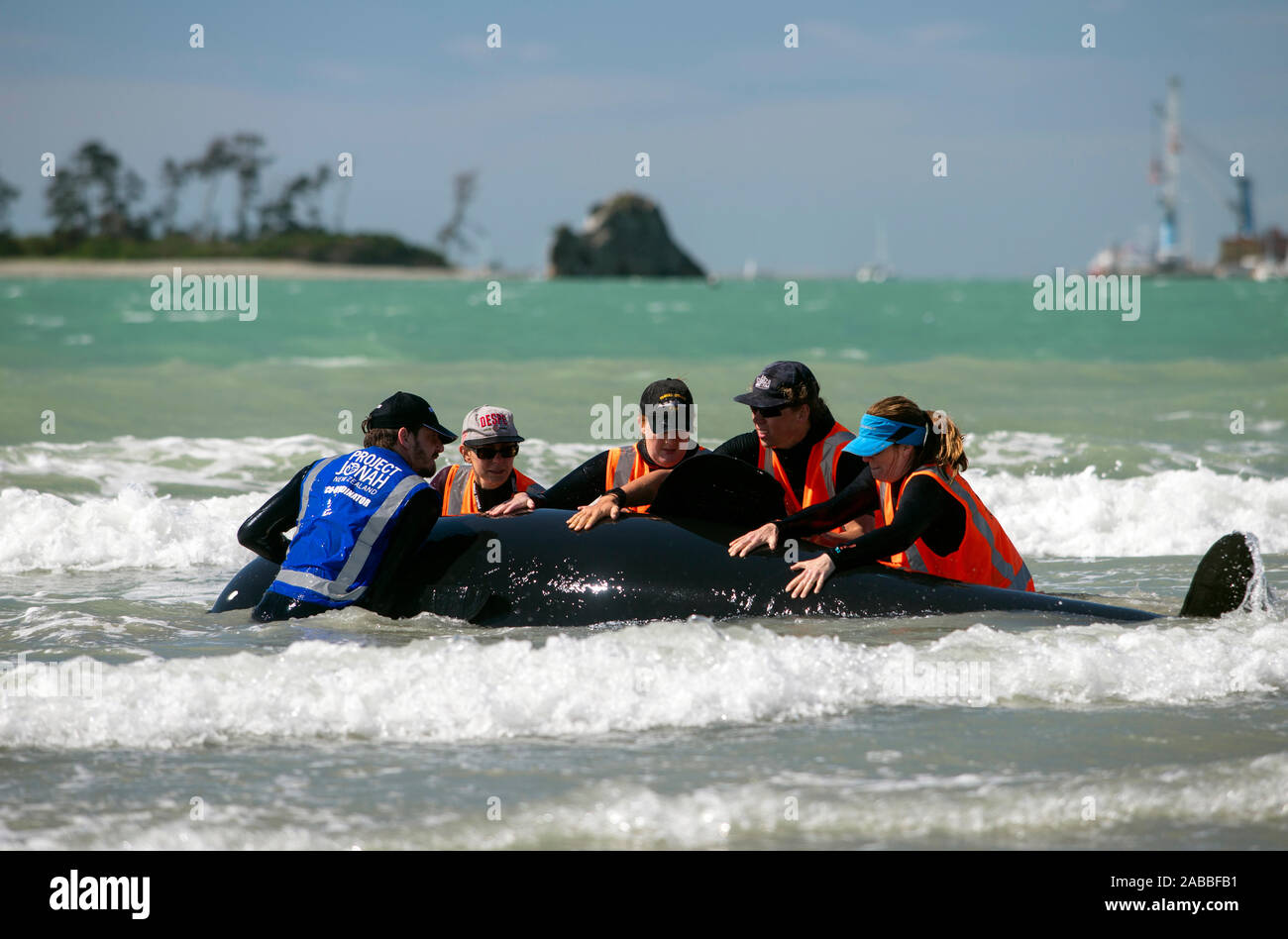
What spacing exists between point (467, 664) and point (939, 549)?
7.97ft

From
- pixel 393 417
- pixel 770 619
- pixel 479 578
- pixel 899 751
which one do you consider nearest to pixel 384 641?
pixel 479 578

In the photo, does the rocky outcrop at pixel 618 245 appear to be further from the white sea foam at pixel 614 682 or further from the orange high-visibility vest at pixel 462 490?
the white sea foam at pixel 614 682

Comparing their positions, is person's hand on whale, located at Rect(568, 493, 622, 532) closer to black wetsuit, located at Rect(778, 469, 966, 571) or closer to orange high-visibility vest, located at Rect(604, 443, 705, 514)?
orange high-visibility vest, located at Rect(604, 443, 705, 514)

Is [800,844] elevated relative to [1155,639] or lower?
lower

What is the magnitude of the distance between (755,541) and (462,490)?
1.92m

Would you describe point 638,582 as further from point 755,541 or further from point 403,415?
point 403,415

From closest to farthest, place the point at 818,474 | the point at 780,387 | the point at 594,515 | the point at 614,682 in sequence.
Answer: the point at 614,682
the point at 594,515
the point at 780,387
the point at 818,474

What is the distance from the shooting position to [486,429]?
718cm

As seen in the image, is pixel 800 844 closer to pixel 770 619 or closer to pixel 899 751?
pixel 899 751

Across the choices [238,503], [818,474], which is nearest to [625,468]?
[818,474]

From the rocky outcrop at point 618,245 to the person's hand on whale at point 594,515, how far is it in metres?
151

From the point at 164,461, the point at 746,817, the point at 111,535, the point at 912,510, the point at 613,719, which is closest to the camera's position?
the point at 746,817
